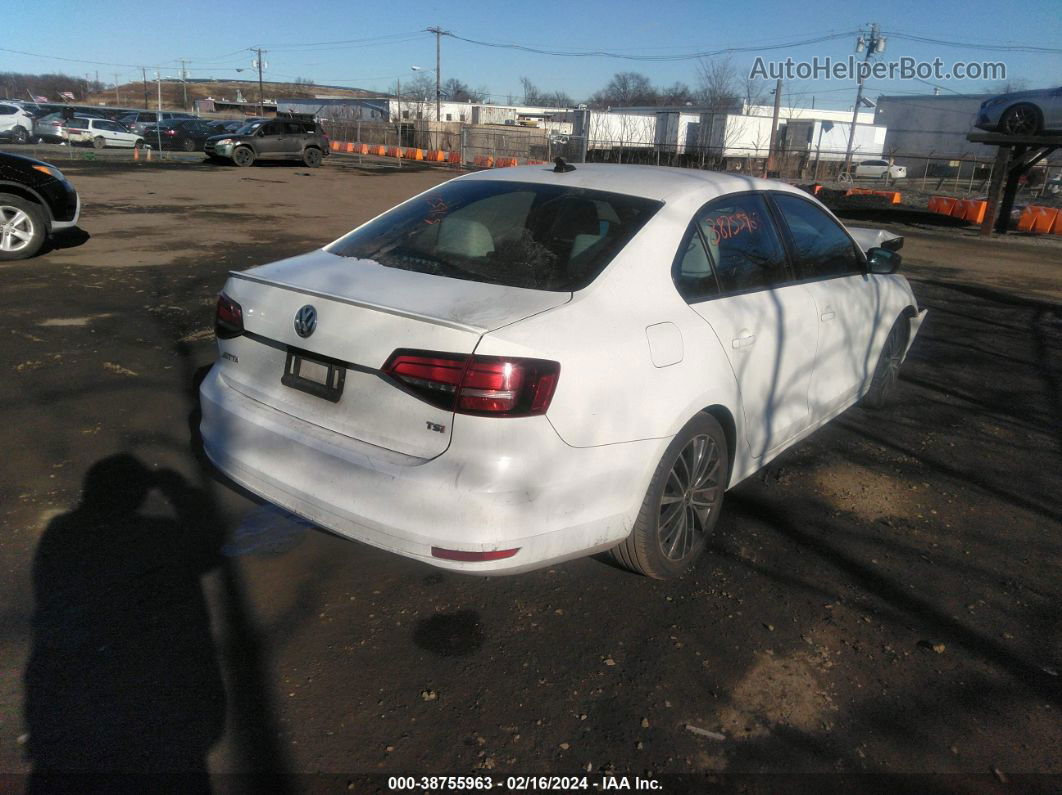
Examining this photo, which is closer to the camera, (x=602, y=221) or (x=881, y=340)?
(x=602, y=221)

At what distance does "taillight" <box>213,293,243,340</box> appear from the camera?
10.2 feet

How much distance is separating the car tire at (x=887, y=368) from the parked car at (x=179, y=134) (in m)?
36.0

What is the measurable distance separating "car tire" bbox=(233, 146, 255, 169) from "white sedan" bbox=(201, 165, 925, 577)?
1072 inches

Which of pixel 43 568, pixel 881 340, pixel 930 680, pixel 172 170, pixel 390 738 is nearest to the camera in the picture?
pixel 390 738

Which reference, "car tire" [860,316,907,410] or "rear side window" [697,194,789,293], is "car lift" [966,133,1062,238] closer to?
"car tire" [860,316,907,410]

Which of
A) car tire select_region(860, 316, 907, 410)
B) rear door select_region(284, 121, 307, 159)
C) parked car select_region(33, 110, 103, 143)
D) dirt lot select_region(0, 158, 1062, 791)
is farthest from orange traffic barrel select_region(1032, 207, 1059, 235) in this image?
parked car select_region(33, 110, 103, 143)

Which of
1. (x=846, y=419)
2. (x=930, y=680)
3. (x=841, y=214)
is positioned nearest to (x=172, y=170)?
(x=841, y=214)

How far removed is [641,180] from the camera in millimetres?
3562

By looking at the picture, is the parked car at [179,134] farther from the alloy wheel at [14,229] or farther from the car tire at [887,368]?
the car tire at [887,368]

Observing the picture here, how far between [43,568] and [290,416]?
128 centimetres

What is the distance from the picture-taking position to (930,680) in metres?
2.76

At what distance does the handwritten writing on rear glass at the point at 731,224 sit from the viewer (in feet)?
11.3

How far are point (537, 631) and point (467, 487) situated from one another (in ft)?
2.59

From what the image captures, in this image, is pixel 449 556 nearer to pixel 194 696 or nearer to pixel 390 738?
pixel 390 738
